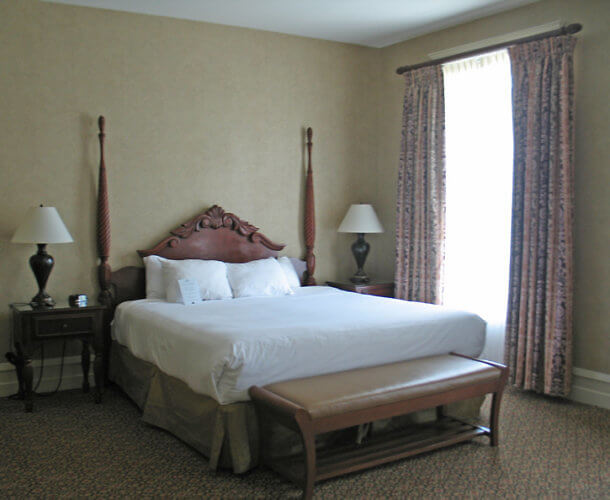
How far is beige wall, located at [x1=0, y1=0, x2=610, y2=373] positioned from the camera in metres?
4.16

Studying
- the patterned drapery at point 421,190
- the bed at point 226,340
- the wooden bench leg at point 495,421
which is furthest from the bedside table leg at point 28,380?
the patterned drapery at point 421,190

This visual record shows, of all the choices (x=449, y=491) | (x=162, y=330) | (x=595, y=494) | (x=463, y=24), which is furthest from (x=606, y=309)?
(x=162, y=330)

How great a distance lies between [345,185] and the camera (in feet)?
18.8

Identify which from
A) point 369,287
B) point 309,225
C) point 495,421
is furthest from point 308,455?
point 309,225

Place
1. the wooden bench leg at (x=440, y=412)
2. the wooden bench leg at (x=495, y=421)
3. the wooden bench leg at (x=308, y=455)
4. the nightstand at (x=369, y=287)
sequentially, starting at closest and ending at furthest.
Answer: the wooden bench leg at (x=308, y=455)
the wooden bench leg at (x=495, y=421)
the wooden bench leg at (x=440, y=412)
the nightstand at (x=369, y=287)

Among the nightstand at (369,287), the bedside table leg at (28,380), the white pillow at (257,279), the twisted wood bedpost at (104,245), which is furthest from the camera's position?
the nightstand at (369,287)

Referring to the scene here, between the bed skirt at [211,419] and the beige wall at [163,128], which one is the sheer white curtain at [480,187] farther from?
the bed skirt at [211,419]

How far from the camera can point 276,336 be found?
3.11 meters

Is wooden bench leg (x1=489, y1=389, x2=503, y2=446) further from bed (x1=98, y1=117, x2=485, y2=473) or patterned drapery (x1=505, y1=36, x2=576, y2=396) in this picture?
patterned drapery (x1=505, y1=36, x2=576, y2=396)

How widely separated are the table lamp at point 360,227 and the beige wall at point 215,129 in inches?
9.4

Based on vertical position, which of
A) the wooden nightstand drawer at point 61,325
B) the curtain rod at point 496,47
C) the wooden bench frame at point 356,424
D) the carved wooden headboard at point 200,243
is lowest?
the wooden bench frame at point 356,424

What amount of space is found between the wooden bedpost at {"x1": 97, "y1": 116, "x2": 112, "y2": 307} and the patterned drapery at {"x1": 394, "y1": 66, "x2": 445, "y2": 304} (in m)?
2.41

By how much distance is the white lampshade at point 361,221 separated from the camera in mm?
5340

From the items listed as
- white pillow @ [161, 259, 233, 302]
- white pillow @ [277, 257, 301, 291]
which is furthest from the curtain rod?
white pillow @ [161, 259, 233, 302]
